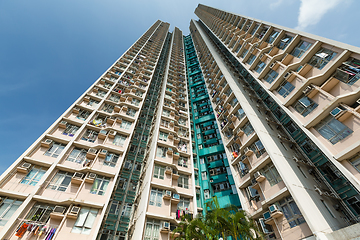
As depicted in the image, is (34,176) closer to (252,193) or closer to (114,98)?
(114,98)

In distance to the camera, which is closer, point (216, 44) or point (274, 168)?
point (274, 168)

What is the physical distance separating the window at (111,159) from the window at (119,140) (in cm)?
162

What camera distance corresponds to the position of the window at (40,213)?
12.4 metres

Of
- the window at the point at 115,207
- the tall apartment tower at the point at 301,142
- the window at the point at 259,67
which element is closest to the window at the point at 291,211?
the tall apartment tower at the point at 301,142

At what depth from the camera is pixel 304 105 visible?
47.5 feet

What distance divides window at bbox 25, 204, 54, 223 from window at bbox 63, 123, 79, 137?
25.3ft

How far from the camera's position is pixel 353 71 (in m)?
12.3

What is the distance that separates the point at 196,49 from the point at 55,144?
55242mm

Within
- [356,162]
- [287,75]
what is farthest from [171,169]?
[287,75]

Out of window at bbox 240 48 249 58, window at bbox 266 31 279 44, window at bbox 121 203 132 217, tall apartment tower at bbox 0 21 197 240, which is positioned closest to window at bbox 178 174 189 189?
tall apartment tower at bbox 0 21 197 240

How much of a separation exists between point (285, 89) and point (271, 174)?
8.76 meters

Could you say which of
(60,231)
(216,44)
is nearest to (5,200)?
(60,231)

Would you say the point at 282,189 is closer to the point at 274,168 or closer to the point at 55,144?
the point at 274,168

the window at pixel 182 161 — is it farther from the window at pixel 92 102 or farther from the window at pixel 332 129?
the window at pixel 332 129
